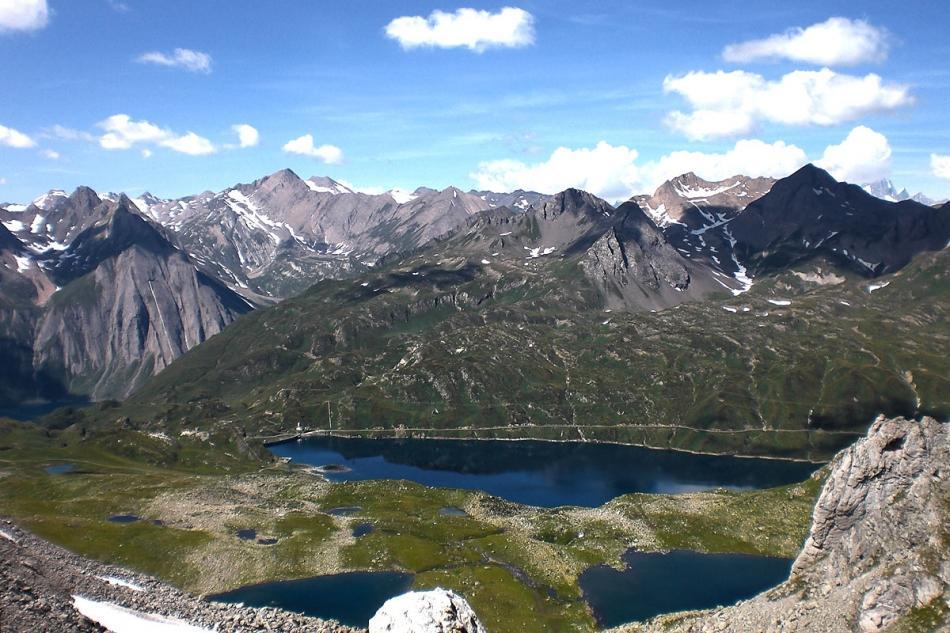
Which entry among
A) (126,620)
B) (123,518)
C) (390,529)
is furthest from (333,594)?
(123,518)

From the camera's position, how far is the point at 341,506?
14262 cm

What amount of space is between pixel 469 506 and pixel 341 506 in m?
27.8

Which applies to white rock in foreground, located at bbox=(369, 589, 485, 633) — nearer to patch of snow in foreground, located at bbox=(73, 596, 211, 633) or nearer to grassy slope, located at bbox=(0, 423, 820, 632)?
patch of snow in foreground, located at bbox=(73, 596, 211, 633)

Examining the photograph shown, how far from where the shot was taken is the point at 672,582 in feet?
353

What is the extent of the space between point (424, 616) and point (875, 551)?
141 feet

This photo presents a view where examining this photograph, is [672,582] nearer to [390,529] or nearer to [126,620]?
[390,529]

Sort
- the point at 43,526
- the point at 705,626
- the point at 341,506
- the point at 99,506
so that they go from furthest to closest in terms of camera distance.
A: 1. the point at 341,506
2. the point at 99,506
3. the point at 43,526
4. the point at 705,626

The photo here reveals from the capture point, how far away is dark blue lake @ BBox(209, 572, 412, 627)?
92.3m

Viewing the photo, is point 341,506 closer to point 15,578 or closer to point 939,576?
point 15,578

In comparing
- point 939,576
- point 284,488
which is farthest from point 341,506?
point 939,576

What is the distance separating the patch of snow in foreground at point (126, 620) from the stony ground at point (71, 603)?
109 cm

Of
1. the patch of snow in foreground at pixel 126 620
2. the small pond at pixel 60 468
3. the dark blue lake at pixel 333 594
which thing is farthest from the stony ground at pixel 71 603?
the small pond at pixel 60 468

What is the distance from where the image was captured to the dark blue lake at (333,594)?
303 ft

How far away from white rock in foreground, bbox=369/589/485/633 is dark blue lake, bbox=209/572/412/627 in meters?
58.9
